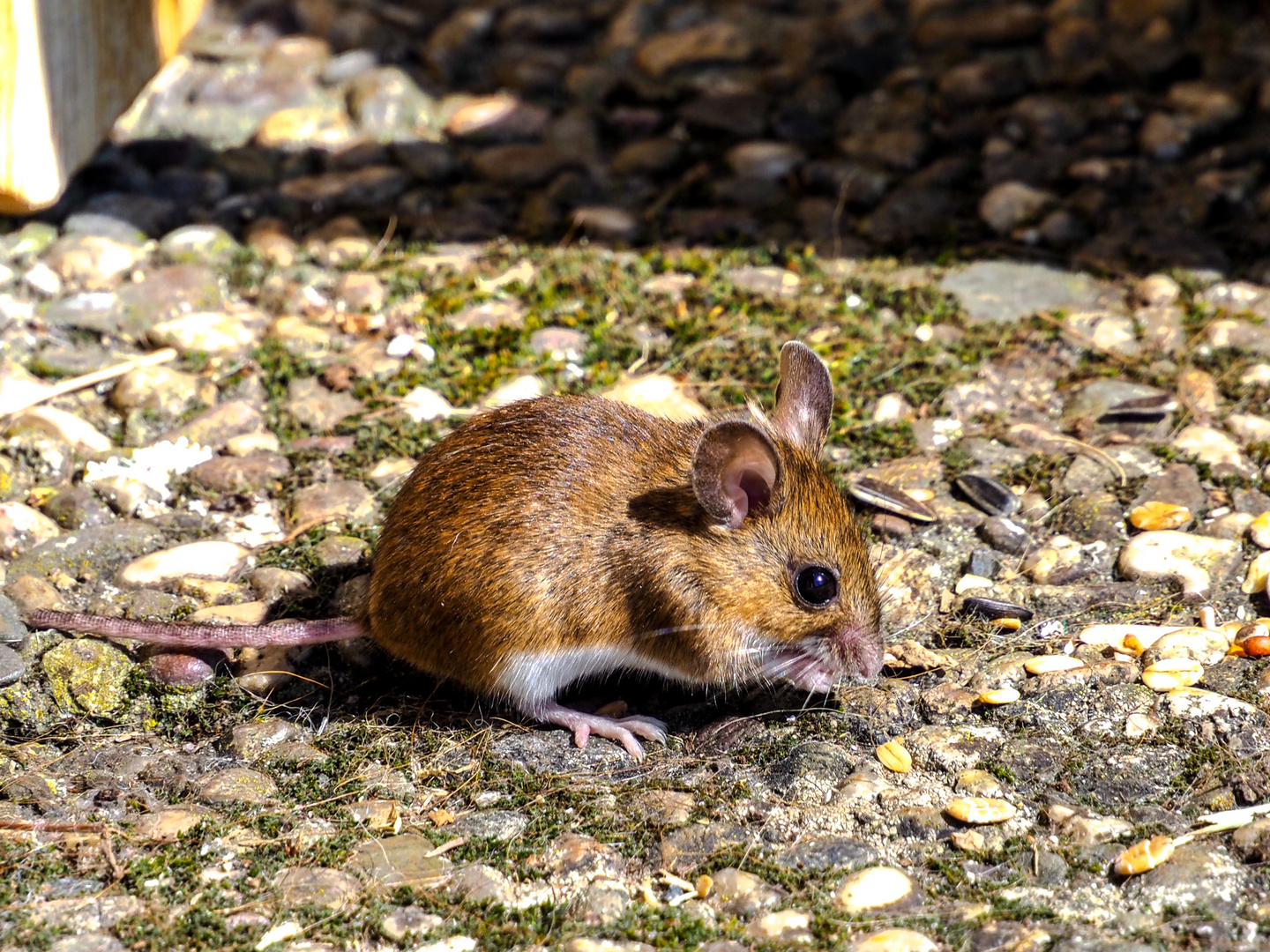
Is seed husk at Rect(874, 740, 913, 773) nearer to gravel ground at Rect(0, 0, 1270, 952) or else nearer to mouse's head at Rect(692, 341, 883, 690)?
gravel ground at Rect(0, 0, 1270, 952)

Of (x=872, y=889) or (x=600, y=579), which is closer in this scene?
(x=872, y=889)

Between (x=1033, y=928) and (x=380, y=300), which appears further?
(x=380, y=300)

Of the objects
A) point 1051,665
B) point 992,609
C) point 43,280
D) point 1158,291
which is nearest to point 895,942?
point 1051,665

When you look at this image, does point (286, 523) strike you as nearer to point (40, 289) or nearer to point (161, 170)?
point (40, 289)

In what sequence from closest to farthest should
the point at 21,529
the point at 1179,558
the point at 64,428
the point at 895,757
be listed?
the point at 895,757
the point at 1179,558
the point at 21,529
the point at 64,428

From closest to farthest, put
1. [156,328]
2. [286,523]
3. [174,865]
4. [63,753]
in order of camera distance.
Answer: [174,865] → [63,753] → [286,523] → [156,328]

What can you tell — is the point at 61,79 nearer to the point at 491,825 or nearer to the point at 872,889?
the point at 491,825

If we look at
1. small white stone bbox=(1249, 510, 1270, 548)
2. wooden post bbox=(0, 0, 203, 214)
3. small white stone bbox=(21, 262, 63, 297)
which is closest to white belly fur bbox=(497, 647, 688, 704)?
small white stone bbox=(1249, 510, 1270, 548)

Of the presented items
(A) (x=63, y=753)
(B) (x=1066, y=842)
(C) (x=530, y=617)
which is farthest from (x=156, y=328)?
(B) (x=1066, y=842)
